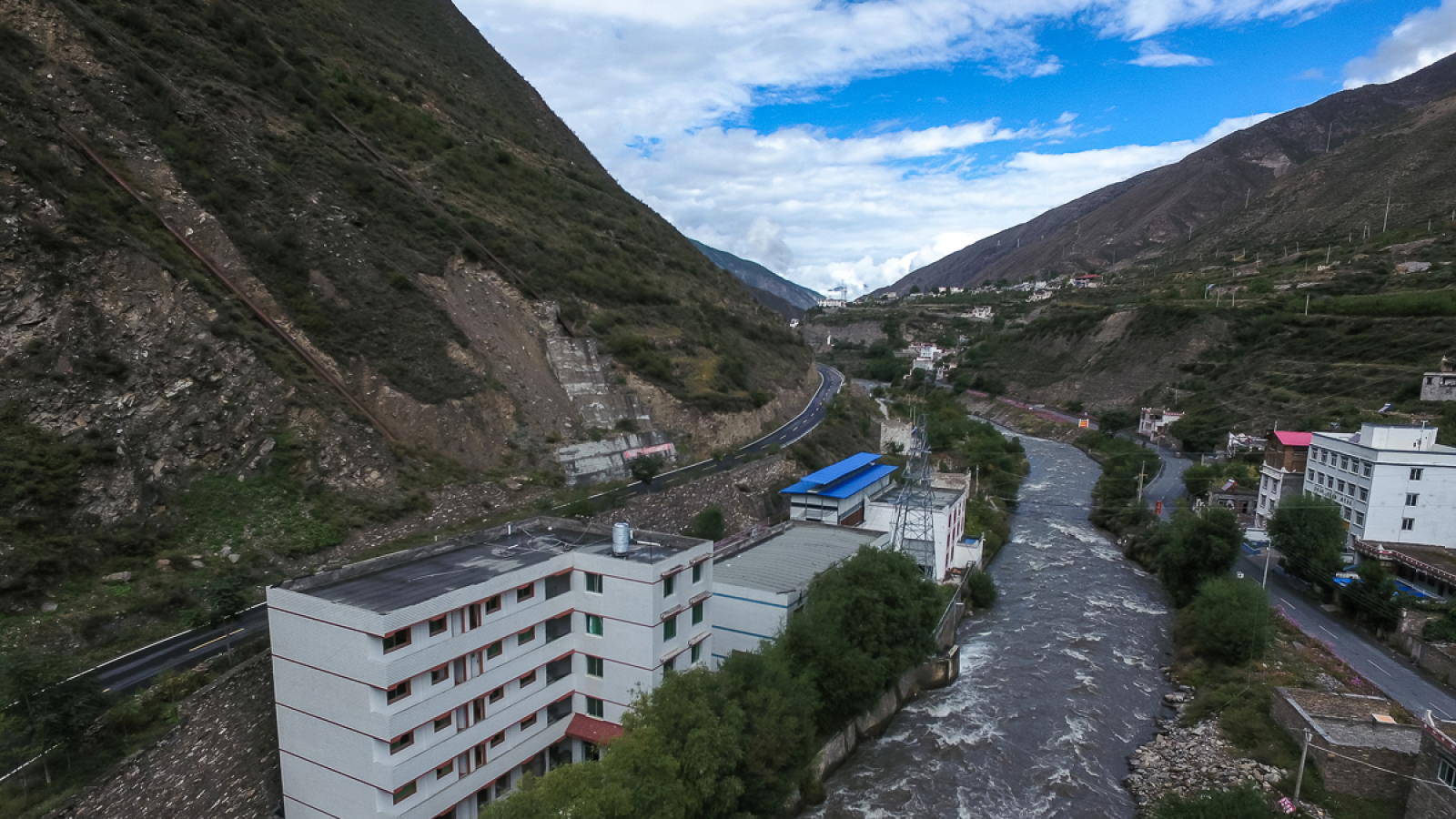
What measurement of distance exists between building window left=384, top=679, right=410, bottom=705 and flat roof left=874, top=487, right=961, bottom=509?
63.6ft

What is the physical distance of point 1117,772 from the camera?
1656 cm

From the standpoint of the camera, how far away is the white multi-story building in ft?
35.9

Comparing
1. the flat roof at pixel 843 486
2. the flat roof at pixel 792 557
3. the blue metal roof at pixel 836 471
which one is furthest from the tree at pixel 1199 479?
the flat roof at pixel 792 557

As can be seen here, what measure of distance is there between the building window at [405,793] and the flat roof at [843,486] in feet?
57.5

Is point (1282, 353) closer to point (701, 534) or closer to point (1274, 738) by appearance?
point (1274, 738)

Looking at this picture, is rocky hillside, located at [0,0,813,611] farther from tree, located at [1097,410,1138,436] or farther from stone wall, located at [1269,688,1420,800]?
tree, located at [1097,410,1138,436]

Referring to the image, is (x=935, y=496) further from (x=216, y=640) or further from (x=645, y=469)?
(x=216, y=640)

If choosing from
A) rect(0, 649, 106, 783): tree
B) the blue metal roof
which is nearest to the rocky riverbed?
the blue metal roof

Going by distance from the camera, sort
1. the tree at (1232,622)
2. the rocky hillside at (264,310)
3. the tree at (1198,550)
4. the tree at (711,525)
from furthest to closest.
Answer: the tree at (1198,550)
the tree at (711,525)
the tree at (1232,622)
the rocky hillside at (264,310)

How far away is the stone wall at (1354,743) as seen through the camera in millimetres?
14266

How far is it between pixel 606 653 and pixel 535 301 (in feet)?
66.2

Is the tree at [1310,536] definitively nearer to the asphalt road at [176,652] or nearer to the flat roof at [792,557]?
the flat roof at [792,557]

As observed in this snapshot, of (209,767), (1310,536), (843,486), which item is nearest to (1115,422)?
(1310,536)

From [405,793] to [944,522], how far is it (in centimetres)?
2046
